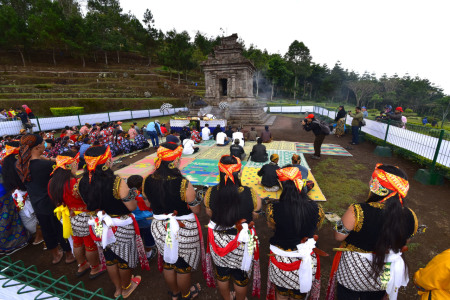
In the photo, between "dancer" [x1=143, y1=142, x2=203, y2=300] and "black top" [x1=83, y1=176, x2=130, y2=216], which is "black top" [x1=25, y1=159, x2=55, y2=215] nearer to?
"black top" [x1=83, y1=176, x2=130, y2=216]

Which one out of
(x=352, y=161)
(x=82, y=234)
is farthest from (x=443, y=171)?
(x=82, y=234)

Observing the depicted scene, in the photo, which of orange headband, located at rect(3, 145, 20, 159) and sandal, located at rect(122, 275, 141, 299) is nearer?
sandal, located at rect(122, 275, 141, 299)

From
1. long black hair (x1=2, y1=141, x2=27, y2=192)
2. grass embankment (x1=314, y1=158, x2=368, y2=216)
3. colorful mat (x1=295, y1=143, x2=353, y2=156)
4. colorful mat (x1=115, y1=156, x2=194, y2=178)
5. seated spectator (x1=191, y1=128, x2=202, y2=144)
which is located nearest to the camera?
long black hair (x1=2, y1=141, x2=27, y2=192)

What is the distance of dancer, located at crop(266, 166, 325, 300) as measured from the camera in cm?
205

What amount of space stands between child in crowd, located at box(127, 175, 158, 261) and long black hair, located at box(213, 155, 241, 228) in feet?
4.15

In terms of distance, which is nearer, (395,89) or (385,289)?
(385,289)

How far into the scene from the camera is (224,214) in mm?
2197

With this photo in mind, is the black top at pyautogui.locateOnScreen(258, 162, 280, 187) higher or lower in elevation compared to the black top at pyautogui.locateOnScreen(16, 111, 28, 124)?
lower

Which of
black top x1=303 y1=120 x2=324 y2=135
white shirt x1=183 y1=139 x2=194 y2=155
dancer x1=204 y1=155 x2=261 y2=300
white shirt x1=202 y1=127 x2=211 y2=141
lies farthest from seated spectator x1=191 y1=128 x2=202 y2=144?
dancer x1=204 y1=155 x2=261 y2=300

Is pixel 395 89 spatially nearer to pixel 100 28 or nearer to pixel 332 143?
pixel 332 143

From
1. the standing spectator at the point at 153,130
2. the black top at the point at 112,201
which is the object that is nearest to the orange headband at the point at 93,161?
the black top at the point at 112,201

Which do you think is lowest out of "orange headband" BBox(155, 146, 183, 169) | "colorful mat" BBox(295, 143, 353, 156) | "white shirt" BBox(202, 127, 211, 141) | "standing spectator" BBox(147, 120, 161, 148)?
"colorful mat" BBox(295, 143, 353, 156)

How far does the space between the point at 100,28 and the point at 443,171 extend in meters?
53.8

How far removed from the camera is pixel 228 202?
221 cm
